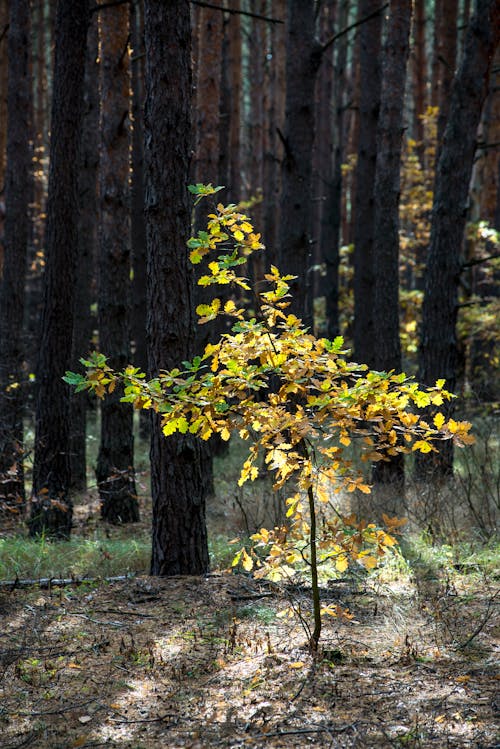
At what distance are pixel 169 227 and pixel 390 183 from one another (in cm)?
463

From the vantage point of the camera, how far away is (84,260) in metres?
10.8

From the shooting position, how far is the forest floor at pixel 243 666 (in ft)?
10.4

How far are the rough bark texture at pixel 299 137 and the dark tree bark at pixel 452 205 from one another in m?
1.46

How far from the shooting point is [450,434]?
11.5 feet

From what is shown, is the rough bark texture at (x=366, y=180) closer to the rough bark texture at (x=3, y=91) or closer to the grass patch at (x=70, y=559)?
the rough bark texture at (x=3, y=91)

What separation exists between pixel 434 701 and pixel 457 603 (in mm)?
1389

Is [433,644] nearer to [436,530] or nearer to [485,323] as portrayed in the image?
[436,530]

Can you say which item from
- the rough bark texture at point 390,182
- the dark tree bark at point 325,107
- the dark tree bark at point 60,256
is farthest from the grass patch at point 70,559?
the dark tree bark at point 325,107

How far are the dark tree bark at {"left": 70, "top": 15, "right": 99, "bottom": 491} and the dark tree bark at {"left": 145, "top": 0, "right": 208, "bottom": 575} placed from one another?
15.3 feet

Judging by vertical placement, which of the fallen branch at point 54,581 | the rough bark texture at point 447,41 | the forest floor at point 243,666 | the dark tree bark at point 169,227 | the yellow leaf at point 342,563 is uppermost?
the rough bark texture at point 447,41

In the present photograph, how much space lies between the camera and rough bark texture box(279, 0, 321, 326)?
820 centimetres

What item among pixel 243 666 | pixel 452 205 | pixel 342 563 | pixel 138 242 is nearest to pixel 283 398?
pixel 342 563

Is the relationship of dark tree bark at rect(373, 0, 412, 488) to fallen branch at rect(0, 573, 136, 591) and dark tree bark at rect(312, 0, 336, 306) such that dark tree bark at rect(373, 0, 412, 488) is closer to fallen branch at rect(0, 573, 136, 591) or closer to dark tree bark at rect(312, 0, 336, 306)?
fallen branch at rect(0, 573, 136, 591)

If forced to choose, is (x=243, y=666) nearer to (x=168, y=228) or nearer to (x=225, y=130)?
(x=168, y=228)
